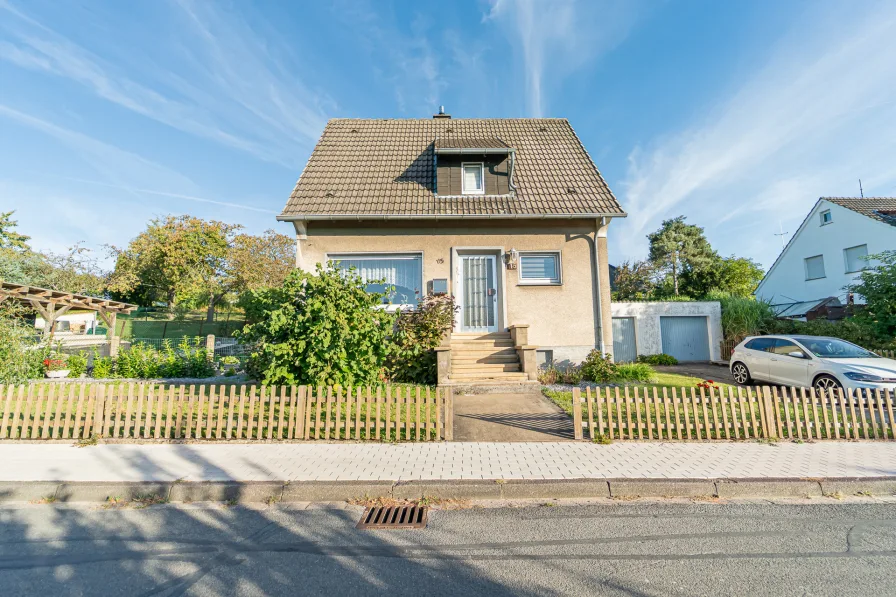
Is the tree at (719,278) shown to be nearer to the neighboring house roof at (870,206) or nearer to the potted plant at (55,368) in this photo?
the neighboring house roof at (870,206)

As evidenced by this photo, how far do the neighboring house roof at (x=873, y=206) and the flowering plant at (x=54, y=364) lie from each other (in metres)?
31.3

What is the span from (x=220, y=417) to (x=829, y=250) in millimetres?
27403

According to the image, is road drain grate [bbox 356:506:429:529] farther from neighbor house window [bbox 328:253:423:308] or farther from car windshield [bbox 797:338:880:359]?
car windshield [bbox 797:338:880:359]

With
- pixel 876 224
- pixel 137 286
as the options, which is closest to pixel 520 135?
pixel 876 224

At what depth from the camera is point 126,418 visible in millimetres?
5441

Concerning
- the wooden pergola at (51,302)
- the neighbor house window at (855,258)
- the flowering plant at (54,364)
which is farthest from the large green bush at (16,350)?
the neighbor house window at (855,258)

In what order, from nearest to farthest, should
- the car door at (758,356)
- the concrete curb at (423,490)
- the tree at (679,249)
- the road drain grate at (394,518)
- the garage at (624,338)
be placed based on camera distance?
the road drain grate at (394,518), the concrete curb at (423,490), the car door at (758,356), the garage at (624,338), the tree at (679,249)

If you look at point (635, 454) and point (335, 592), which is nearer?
point (335, 592)

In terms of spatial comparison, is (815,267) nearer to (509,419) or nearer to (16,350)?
(509,419)

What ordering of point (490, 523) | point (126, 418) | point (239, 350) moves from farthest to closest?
point (239, 350) → point (126, 418) → point (490, 523)

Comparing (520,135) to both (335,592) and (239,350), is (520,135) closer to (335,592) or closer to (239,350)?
(239,350)

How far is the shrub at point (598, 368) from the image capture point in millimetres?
9094

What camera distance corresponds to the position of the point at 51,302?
13141 millimetres

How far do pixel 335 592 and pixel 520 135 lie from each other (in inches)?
557
